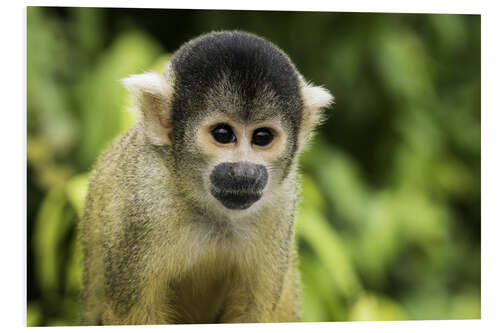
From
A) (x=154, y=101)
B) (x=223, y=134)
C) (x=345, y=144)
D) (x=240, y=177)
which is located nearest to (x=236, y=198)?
(x=240, y=177)

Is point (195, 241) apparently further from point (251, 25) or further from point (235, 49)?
point (251, 25)

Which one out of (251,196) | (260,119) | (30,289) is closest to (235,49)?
(260,119)

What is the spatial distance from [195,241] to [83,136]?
116 cm

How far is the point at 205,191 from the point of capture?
327 centimetres

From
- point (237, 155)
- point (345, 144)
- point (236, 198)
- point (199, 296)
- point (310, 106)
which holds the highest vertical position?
point (310, 106)

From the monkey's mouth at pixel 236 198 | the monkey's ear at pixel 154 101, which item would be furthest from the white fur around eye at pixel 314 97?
the monkey's ear at pixel 154 101

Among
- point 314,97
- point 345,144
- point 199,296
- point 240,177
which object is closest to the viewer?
point 240,177

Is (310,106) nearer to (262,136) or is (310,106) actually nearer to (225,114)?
(262,136)

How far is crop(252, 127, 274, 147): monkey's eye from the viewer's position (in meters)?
3.19

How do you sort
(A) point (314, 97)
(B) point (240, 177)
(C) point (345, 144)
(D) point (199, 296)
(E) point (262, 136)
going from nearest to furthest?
(B) point (240, 177) < (E) point (262, 136) < (A) point (314, 97) < (D) point (199, 296) < (C) point (345, 144)

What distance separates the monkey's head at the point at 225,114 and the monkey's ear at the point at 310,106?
1.7 inches

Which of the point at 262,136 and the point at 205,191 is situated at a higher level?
the point at 262,136

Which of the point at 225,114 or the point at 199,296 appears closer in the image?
the point at 225,114

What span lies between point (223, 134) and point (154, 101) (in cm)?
34
